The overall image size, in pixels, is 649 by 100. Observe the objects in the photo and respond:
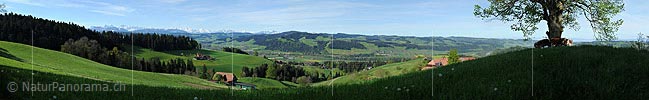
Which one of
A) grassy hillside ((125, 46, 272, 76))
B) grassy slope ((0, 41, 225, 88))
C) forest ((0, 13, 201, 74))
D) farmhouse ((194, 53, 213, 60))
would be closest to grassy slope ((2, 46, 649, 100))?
grassy slope ((0, 41, 225, 88))

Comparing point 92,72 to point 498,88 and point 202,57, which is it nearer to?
point 498,88


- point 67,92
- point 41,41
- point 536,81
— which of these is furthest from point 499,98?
point 41,41

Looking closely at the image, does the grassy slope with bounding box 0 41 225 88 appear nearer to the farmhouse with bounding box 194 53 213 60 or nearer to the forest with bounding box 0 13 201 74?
the forest with bounding box 0 13 201 74

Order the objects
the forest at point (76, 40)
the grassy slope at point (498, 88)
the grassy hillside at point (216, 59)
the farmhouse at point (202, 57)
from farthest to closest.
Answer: the farmhouse at point (202, 57), the grassy hillside at point (216, 59), the forest at point (76, 40), the grassy slope at point (498, 88)

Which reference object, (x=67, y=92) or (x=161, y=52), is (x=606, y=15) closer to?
(x=67, y=92)

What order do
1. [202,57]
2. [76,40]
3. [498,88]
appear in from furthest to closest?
1. [202,57]
2. [76,40]
3. [498,88]

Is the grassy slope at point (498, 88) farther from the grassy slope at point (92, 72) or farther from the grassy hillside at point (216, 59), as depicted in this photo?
the grassy hillside at point (216, 59)

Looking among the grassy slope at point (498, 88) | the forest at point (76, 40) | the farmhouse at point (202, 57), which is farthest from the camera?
the farmhouse at point (202, 57)

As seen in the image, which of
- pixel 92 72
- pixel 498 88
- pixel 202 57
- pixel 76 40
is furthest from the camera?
pixel 202 57

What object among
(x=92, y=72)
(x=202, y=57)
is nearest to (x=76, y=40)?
(x=202, y=57)

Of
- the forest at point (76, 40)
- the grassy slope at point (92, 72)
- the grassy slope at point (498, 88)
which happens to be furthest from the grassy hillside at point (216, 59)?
the grassy slope at point (498, 88)

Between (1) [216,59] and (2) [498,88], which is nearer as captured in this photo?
(2) [498,88]

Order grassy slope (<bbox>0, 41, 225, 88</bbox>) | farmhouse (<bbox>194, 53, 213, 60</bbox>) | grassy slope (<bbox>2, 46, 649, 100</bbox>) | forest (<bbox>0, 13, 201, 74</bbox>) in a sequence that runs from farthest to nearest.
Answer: farmhouse (<bbox>194, 53, 213, 60</bbox>) < forest (<bbox>0, 13, 201, 74</bbox>) < grassy slope (<bbox>0, 41, 225, 88</bbox>) < grassy slope (<bbox>2, 46, 649, 100</bbox>)

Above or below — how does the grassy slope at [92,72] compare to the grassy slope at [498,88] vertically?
below
